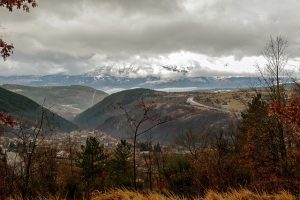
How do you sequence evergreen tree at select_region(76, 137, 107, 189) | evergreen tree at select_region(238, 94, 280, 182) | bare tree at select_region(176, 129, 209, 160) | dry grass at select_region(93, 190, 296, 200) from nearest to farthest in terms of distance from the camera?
1. dry grass at select_region(93, 190, 296, 200)
2. evergreen tree at select_region(238, 94, 280, 182)
3. bare tree at select_region(176, 129, 209, 160)
4. evergreen tree at select_region(76, 137, 107, 189)

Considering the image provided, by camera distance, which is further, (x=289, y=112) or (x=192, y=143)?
(x=192, y=143)

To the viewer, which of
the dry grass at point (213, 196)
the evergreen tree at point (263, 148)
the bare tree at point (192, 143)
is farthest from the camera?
the bare tree at point (192, 143)

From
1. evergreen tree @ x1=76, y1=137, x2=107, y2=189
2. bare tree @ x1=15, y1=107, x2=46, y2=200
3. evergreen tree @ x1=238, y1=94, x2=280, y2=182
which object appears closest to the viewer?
bare tree @ x1=15, y1=107, x2=46, y2=200

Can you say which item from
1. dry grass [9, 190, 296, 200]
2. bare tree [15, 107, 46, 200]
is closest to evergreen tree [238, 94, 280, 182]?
dry grass [9, 190, 296, 200]

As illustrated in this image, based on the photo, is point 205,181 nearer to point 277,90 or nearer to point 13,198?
point 277,90

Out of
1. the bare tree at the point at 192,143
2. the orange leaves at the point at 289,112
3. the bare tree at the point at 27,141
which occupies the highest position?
the orange leaves at the point at 289,112

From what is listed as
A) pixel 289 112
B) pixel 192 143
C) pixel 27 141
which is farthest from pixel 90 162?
pixel 289 112

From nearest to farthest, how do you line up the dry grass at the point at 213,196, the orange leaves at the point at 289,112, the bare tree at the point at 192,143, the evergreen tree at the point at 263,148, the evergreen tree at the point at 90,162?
1. the dry grass at the point at 213,196
2. the orange leaves at the point at 289,112
3. the evergreen tree at the point at 263,148
4. the bare tree at the point at 192,143
5. the evergreen tree at the point at 90,162

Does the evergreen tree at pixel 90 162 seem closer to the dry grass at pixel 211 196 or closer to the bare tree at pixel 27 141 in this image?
the bare tree at pixel 27 141

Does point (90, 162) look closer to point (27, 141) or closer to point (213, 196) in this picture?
point (27, 141)

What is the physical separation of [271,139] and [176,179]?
11706mm

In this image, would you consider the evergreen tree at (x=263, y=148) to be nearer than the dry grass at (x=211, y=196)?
No

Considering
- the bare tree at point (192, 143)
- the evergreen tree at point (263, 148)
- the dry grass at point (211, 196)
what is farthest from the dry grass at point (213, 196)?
the evergreen tree at point (263, 148)

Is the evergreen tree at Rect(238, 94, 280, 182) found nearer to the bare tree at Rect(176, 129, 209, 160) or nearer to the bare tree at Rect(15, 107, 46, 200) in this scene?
the bare tree at Rect(176, 129, 209, 160)
